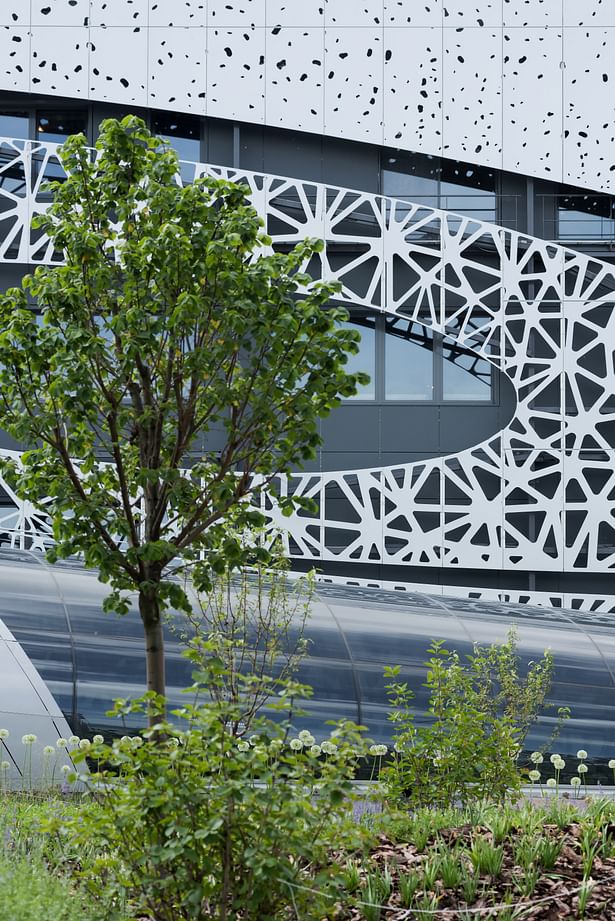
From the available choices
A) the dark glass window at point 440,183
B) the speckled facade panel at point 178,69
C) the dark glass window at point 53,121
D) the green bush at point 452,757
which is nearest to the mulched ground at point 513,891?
the green bush at point 452,757

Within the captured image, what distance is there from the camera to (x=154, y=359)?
196 inches

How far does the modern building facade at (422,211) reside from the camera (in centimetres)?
1755

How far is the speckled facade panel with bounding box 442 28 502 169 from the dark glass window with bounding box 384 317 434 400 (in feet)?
10.6

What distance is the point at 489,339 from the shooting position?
17844 mm

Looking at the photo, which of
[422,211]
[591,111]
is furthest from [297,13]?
[591,111]

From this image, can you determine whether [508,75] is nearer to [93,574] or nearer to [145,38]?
[145,38]

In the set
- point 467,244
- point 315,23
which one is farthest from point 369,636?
point 315,23

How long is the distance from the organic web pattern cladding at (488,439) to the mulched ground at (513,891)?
11.9 m

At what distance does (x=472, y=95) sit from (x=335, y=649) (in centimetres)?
1227

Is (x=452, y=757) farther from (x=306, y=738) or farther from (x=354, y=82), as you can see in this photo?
(x=354, y=82)

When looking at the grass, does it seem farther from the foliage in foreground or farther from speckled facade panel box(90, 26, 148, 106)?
speckled facade panel box(90, 26, 148, 106)

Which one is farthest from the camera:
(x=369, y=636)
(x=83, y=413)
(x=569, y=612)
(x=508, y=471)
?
(x=508, y=471)

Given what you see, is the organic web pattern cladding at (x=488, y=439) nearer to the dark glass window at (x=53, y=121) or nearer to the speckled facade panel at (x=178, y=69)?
the dark glass window at (x=53, y=121)

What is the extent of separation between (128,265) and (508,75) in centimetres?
1558
